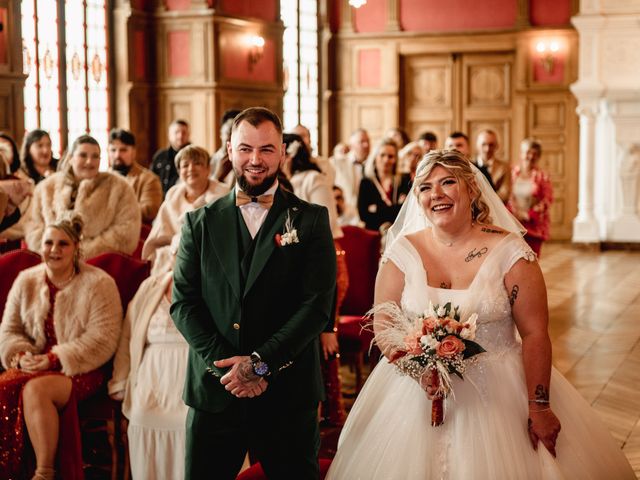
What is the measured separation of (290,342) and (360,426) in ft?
1.40

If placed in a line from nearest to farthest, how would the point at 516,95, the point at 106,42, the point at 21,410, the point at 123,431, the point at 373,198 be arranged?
1. the point at 21,410
2. the point at 123,431
3. the point at 373,198
4. the point at 106,42
5. the point at 516,95

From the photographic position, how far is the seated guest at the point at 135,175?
276 inches

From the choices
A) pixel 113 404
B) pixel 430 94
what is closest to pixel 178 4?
pixel 430 94

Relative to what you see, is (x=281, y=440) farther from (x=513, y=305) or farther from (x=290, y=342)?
(x=513, y=305)

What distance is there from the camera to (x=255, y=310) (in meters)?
2.95

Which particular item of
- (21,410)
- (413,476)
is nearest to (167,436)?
(21,410)

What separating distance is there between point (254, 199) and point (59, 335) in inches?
71.7

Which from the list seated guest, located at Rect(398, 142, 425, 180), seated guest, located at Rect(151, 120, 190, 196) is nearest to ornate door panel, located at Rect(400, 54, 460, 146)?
seated guest, located at Rect(151, 120, 190, 196)

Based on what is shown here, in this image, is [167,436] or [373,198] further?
[373,198]

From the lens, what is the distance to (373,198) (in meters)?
7.05

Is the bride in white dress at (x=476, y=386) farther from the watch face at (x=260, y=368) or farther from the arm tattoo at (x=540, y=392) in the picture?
the watch face at (x=260, y=368)

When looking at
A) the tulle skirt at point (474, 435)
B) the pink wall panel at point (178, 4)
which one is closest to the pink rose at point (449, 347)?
the tulle skirt at point (474, 435)

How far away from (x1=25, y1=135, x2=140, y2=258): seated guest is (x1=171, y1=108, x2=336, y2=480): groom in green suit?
2568 mm

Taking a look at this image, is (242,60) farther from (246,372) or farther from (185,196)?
(246,372)
